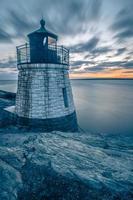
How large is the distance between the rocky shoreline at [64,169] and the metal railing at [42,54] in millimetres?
5118

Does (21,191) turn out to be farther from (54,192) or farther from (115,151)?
(115,151)

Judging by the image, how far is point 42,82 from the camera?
30.6 ft

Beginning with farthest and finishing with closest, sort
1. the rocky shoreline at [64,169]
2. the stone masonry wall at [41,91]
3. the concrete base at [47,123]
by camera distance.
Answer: the concrete base at [47,123]
the stone masonry wall at [41,91]
the rocky shoreline at [64,169]

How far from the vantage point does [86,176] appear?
4.86 m

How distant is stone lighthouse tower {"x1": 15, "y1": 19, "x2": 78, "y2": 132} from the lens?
9328mm

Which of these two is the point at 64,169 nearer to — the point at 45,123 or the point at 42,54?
the point at 45,123

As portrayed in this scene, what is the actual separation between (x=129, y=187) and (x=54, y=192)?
245 cm

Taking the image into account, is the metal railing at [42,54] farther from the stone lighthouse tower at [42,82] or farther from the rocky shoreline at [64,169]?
the rocky shoreline at [64,169]

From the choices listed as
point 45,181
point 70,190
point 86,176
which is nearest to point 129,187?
point 86,176

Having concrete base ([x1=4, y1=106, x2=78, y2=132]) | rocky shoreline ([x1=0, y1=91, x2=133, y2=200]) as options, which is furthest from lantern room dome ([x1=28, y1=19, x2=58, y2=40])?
rocky shoreline ([x1=0, y1=91, x2=133, y2=200])

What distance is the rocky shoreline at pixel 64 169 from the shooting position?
430 centimetres

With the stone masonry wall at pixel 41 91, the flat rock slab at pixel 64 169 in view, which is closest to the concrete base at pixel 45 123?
the stone masonry wall at pixel 41 91

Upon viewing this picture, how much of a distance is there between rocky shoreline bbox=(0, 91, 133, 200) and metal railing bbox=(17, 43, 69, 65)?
5.12m

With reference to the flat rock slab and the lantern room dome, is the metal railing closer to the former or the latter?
the lantern room dome
